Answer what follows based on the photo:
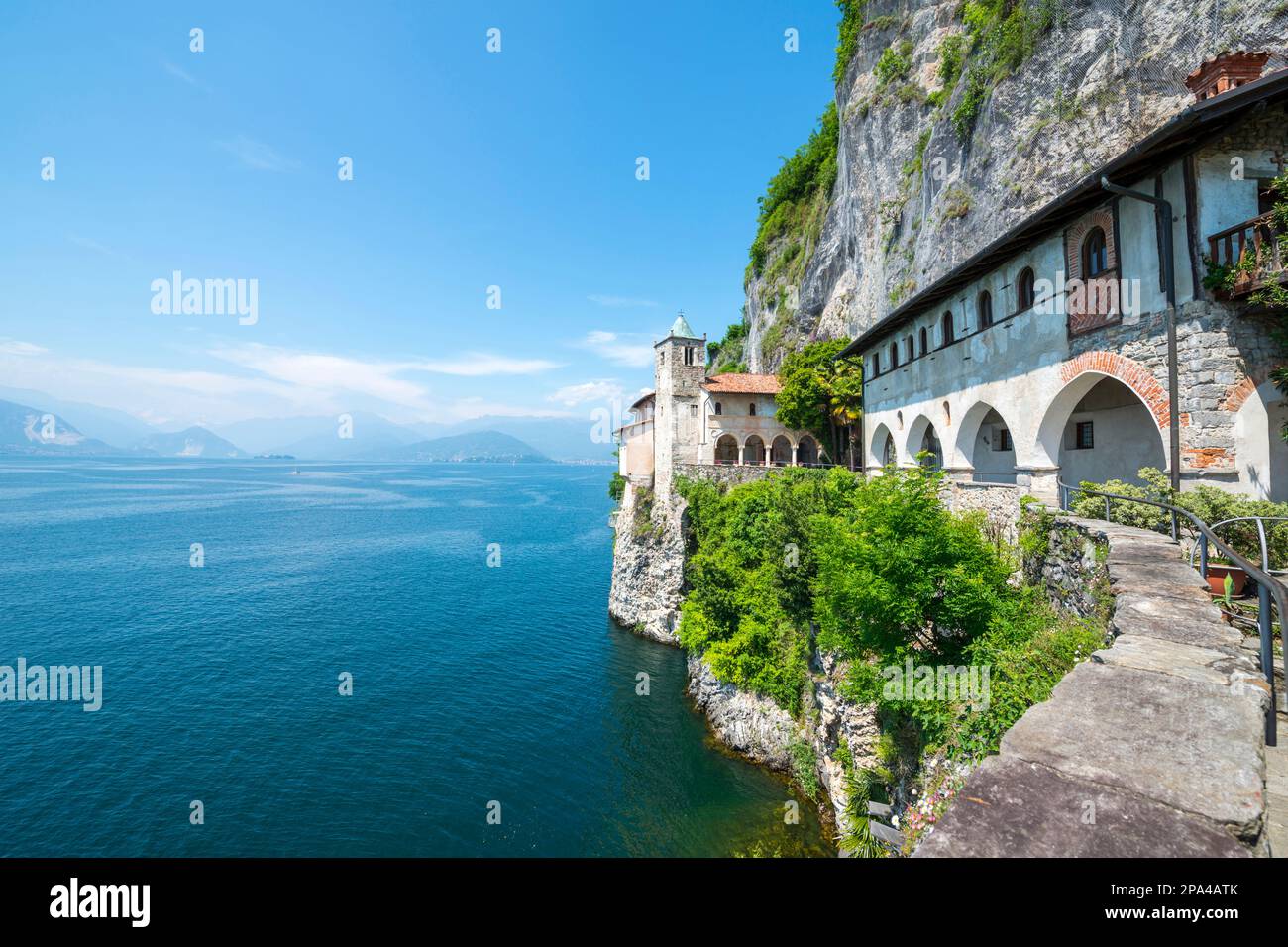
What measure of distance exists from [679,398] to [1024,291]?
26458 mm

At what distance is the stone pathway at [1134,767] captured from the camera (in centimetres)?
318

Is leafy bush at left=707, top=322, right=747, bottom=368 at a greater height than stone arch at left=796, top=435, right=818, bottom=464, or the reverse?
leafy bush at left=707, top=322, right=747, bottom=368

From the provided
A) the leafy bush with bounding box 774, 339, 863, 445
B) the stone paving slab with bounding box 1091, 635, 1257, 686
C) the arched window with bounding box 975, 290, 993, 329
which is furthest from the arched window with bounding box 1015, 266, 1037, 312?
the leafy bush with bounding box 774, 339, 863, 445

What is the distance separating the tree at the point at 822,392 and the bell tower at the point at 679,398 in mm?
6658

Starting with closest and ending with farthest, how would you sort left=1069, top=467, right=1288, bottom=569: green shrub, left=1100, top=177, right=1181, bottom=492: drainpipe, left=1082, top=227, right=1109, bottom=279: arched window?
left=1069, top=467, right=1288, bottom=569: green shrub
left=1100, top=177, right=1181, bottom=492: drainpipe
left=1082, top=227, right=1109, bottom=279: arched window

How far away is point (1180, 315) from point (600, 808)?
23.4 metres

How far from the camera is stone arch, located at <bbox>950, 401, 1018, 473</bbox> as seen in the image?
21.1 metres

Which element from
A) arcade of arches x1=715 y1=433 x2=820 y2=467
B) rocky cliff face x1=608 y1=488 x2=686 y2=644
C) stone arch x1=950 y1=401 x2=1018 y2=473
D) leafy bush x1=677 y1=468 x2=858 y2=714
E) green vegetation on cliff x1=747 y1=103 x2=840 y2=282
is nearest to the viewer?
stone arch x1=950 y1=401 x2=1018 y2=473

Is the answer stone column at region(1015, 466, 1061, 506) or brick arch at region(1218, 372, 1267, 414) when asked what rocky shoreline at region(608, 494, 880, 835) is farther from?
brick arch at region(1218, 372, 1267, 414)

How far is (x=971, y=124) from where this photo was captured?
27828 mm

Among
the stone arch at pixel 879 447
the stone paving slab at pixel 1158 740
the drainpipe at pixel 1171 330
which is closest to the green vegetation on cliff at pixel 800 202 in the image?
the stone arch at pixel 879 447

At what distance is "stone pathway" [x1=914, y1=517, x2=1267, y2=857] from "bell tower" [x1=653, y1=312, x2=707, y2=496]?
36.6 metres

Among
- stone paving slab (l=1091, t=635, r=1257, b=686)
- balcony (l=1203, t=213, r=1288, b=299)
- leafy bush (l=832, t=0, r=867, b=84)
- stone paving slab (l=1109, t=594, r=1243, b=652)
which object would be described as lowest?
stone paving slab (l=1091, t=635, r=1257, b=686)

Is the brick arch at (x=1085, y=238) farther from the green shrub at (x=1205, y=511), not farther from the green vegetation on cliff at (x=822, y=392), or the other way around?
the green vegetation on cliff at (x=822, y=392)
